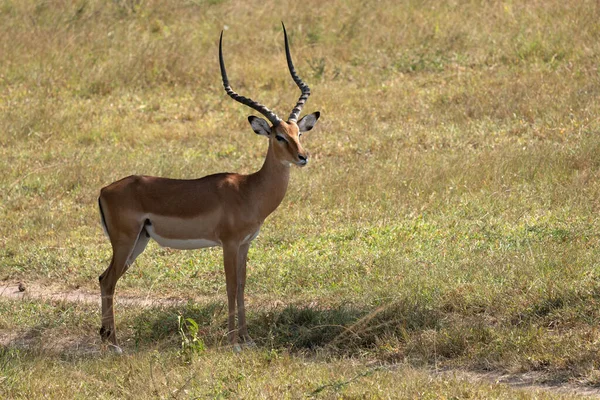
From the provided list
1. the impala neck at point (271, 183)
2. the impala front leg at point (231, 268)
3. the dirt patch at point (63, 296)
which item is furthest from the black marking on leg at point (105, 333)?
the impala neck at point (271, 183)

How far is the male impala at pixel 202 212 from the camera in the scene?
698 centimetres

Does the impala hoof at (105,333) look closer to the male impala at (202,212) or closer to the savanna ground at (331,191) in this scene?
the male impala at (202,212)

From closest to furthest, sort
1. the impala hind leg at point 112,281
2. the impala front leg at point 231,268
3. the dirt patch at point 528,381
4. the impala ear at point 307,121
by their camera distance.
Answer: the dirt patch at point 528,381
the impala front leg at point 231,268
the impala hind leg at point 112,281
the impala ear at point 307,121

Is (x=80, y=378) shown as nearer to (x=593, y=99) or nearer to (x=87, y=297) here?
(x=87, y=297)

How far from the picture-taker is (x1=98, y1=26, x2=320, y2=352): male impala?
698 centimetres

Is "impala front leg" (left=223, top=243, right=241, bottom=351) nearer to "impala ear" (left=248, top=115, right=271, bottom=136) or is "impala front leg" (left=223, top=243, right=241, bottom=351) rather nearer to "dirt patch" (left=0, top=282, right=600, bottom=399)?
"dirt patch" (left=0, top=282, right=600, bottom=399)

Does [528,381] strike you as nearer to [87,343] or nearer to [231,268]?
[231,268]

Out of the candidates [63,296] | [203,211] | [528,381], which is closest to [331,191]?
[63,296]

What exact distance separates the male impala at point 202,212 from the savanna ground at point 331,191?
0.40 m

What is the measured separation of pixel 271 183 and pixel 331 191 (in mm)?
2927

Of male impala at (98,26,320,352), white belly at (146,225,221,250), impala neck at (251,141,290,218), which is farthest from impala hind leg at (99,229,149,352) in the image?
impala neck at (251,141,290,218)

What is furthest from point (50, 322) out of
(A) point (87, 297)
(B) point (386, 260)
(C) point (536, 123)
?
(C) point (536, 123)

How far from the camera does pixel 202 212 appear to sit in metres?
6.98

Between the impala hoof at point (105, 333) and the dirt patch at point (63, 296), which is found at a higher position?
the impala hoof at point (105, 333)
